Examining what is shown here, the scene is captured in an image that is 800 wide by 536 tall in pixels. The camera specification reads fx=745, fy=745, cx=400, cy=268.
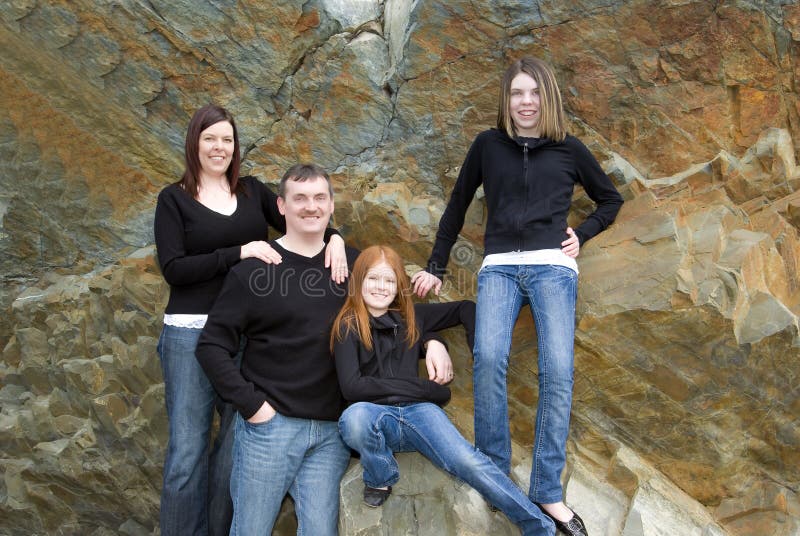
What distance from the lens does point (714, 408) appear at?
4.48 metres

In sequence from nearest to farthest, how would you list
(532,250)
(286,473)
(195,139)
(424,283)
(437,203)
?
(286,473) → (532,250) → (195,139) → (424,283) → (437,203)

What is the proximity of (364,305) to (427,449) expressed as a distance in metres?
0.88

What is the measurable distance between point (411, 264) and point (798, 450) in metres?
2.68

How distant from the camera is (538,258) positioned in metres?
4.23

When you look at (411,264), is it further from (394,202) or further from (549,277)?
(549,277)

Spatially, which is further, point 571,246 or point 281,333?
point 571,246

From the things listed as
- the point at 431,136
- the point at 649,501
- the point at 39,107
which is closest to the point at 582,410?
the point at 649,501

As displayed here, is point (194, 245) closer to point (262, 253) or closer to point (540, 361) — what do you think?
point (262, 253)

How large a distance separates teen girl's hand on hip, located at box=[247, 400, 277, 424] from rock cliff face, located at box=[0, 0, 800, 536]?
0.59 m

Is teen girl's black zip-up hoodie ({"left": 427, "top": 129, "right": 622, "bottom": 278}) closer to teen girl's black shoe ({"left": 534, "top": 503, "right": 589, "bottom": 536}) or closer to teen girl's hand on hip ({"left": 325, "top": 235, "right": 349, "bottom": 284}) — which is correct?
teen girl's hand on hip ({"left": 325, "top": 235, "right": 349, "bottom": 284})

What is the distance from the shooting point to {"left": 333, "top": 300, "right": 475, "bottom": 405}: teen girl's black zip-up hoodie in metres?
3.98

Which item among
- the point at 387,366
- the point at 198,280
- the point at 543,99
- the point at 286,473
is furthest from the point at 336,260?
the point at 543,99

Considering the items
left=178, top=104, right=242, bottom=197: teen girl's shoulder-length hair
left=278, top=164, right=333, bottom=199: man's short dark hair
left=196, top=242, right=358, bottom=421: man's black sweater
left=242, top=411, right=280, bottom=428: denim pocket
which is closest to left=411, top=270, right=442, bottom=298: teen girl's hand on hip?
left=196, top=242, right=358, bottom=421: man's black sweater

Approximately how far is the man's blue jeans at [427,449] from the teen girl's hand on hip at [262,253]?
948 mm
